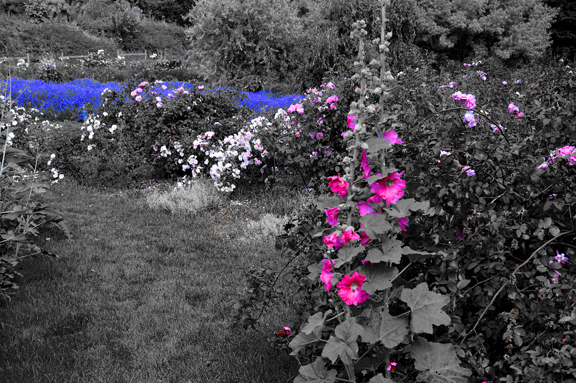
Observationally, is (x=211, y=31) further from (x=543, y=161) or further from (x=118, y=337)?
(x=543, y=161)

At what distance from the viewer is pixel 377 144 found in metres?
1.60

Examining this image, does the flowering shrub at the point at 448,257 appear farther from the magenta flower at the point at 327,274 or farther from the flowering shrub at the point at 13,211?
the flowering shrub at the point at 13,211

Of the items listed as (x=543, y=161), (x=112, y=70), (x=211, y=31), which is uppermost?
(x=543, y=161)

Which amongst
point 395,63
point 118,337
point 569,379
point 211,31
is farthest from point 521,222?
point 211,31

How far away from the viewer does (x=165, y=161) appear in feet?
23.0

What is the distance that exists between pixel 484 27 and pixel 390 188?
1831cm

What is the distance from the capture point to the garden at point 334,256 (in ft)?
5.35

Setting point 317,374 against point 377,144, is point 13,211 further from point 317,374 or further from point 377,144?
point 377,144

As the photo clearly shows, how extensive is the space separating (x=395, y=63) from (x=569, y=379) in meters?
8.91

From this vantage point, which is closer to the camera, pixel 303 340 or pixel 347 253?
pixel 347 253

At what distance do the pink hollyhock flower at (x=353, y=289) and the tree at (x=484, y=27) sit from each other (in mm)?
16889

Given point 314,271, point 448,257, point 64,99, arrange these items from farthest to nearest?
point 64,99 < point 448,257 < point 314,271

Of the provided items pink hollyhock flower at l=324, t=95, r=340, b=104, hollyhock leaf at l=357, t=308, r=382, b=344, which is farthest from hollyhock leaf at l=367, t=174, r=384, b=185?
pink hollyhock flower at l=324, t=95, r=340, b=104

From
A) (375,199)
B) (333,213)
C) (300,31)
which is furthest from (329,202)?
(300,31)
